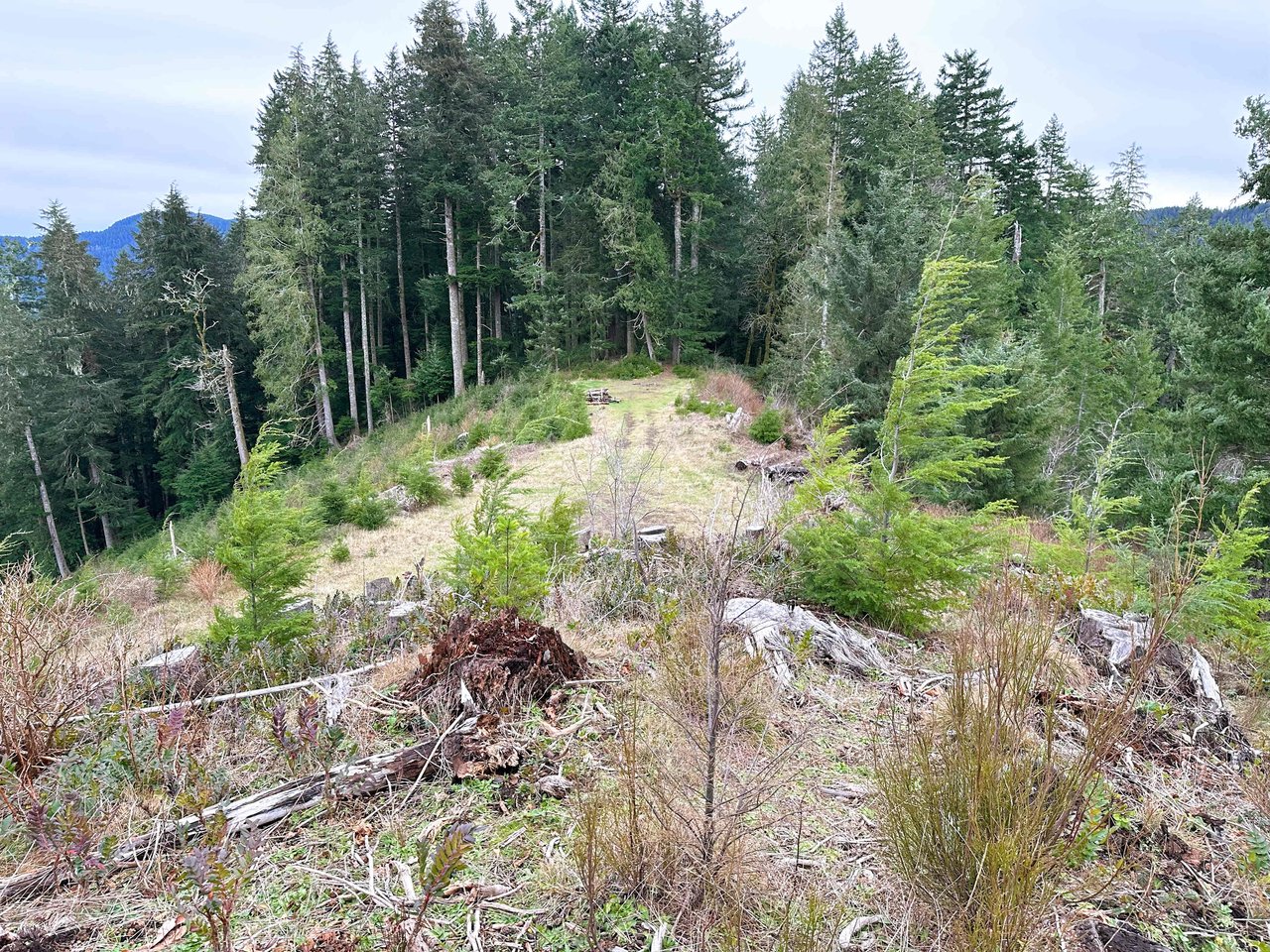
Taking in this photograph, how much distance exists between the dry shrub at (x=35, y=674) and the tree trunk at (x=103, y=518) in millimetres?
25437

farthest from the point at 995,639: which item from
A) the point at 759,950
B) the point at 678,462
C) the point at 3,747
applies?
the point at 678,462

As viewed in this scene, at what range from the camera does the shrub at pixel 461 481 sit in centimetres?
1334

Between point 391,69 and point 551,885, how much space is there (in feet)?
99.4

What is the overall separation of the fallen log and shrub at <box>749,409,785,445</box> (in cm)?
1245

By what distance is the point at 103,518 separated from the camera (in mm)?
24641

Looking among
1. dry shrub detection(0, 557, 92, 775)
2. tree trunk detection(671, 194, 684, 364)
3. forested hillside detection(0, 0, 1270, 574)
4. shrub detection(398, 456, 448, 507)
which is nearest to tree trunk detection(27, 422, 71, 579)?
forested hillside detection(0, 0, 1270, 574)

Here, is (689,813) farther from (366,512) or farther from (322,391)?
(322,391)

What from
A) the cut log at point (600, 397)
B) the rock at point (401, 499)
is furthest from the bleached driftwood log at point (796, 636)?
the cut log at point (600, 397)

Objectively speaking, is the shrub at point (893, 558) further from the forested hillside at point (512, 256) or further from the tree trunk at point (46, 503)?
the tree trunk at point (46, 503)

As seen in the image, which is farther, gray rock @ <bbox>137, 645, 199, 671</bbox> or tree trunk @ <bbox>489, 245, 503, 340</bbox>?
tree trunk @ <bbox>489, 245, 503, 340</bbox>

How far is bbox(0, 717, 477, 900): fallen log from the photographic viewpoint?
225 cm

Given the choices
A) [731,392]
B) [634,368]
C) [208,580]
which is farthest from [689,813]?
[634,368]

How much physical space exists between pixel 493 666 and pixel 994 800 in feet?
7.49

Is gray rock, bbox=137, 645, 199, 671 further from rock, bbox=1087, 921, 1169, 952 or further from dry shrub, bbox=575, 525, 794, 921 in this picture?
rock, bbox=1087, 921, 1169, 952
